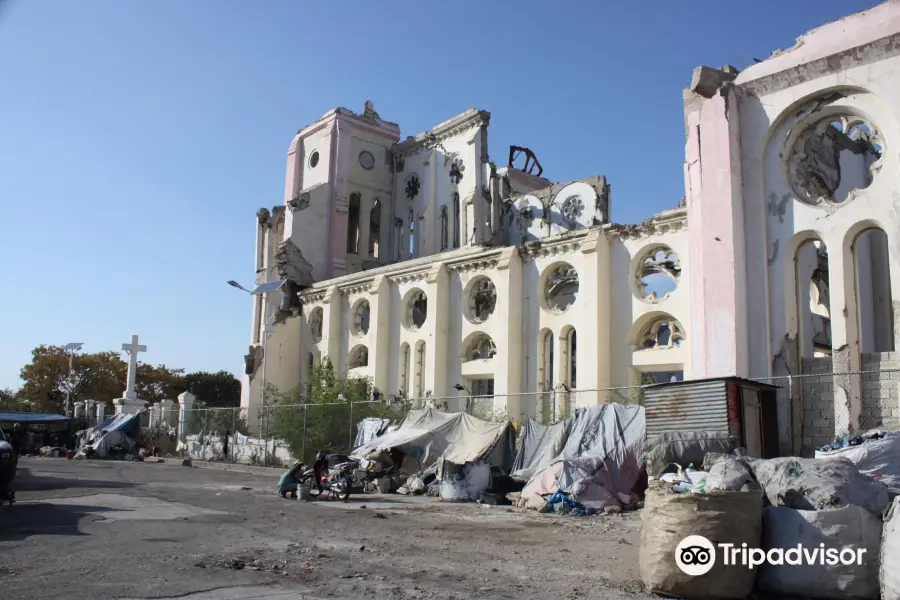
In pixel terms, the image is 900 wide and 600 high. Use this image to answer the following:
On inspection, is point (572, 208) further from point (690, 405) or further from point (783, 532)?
point (783, 532)

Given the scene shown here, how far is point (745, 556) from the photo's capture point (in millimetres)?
7027

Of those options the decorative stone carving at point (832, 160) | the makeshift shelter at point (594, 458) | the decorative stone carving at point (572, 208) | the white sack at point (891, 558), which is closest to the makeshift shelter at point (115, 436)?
the decorative stone carving at point (572, 208)

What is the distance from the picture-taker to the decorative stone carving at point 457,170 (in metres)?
35.6

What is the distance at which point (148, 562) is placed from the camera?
332 inches

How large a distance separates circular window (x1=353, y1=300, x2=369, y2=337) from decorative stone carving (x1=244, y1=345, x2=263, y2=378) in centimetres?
571

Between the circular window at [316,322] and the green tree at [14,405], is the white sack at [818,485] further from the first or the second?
the green tree at [14,405]

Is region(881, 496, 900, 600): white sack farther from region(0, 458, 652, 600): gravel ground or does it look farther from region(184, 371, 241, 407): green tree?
region(184, 371, 241, 407): green tree

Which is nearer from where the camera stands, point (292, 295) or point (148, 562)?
point (148, 562)

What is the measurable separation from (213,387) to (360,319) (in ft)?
151

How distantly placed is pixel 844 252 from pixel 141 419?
3410cm

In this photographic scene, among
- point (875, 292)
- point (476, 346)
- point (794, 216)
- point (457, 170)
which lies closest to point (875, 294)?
point (875, 292)

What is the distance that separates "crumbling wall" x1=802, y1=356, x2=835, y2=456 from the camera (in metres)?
16.3

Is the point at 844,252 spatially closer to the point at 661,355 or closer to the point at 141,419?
the point at 661,355

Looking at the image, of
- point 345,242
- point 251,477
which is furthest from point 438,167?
point 251,477
